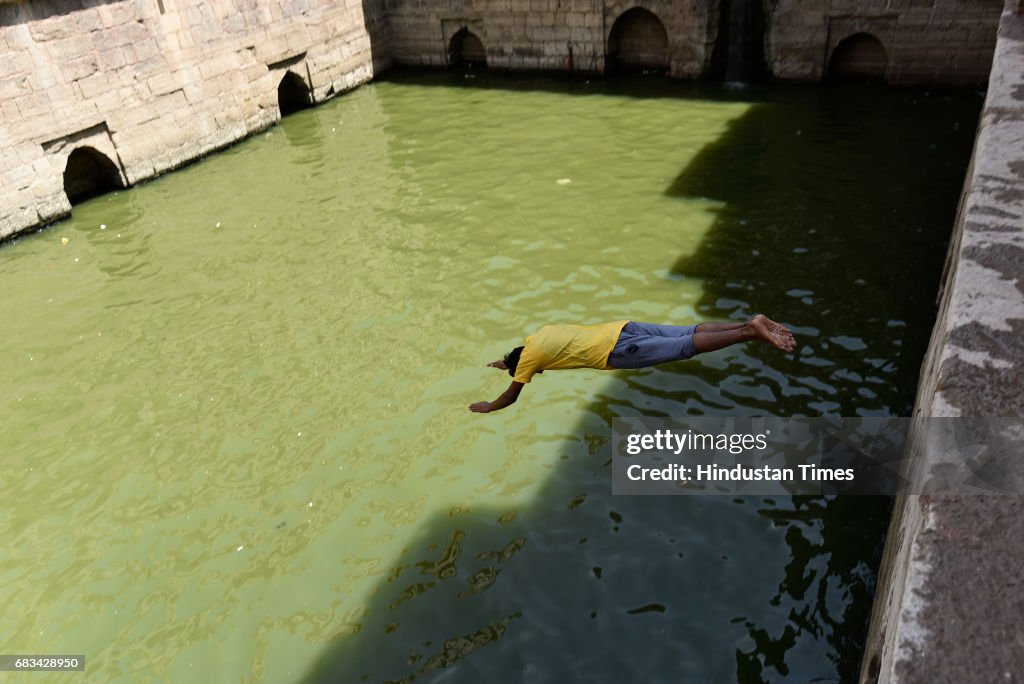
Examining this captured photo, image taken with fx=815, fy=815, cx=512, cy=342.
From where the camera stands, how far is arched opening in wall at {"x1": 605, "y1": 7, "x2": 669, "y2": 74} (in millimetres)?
15453

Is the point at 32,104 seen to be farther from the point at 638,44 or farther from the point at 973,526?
the point at 973,526

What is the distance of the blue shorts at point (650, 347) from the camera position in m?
4.80

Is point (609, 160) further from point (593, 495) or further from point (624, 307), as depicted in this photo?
point (593, 495)

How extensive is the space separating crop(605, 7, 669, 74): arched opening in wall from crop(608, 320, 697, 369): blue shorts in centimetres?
1188

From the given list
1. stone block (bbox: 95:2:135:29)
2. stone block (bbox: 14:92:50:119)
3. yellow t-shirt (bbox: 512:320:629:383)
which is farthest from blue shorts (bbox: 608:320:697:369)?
stone block (bbox: 95:2:135:29)

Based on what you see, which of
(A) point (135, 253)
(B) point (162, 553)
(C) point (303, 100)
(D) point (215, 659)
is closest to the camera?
(D) point (215, 659)

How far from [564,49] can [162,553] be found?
508 inches

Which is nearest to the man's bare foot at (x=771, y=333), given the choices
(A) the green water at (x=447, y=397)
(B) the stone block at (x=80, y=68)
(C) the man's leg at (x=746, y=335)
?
(C) the man's leg at (x=746, y=335)

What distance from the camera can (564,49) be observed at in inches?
627

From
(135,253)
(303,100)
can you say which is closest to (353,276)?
(135,253)

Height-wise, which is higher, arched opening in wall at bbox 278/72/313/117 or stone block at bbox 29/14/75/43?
stone block at bbox 29/14/75/43

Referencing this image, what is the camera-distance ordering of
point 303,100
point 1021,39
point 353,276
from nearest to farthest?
point 1021,39 < point 353,276 < point 303,100

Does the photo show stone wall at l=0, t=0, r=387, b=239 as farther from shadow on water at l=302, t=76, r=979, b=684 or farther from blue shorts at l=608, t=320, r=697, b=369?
blue shorts at l=608, t=320, r=697, b=369

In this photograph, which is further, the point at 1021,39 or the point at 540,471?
the point at 1021,39
